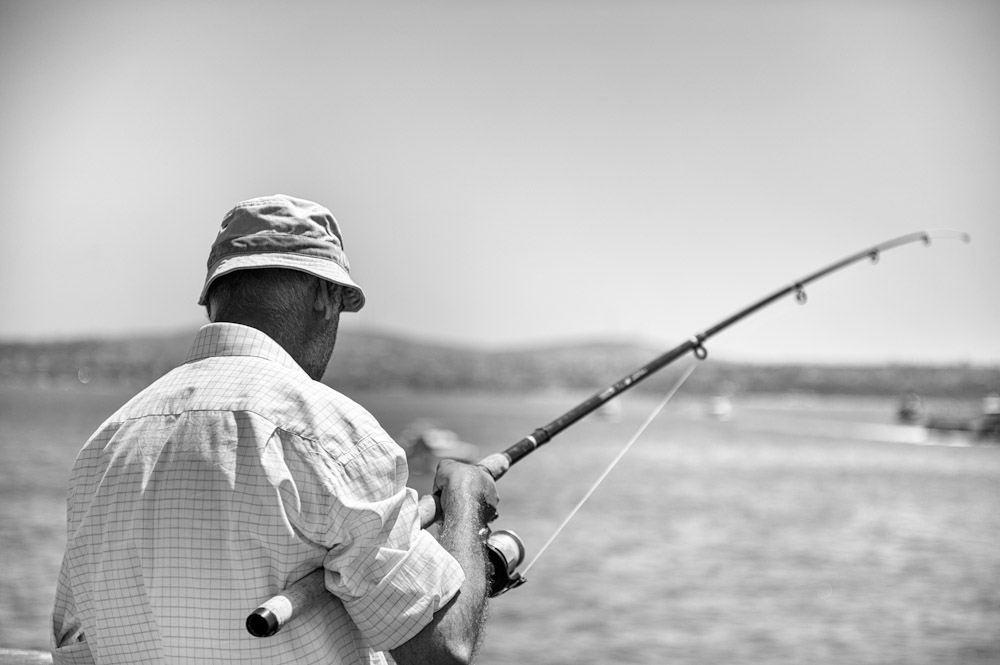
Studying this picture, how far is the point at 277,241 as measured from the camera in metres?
1.81

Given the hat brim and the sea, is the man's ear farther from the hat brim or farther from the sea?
the sea

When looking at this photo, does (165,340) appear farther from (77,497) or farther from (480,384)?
(480,384)

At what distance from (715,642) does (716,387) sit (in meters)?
134

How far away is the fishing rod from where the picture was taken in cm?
152

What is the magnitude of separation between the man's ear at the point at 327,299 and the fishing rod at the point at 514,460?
0.51 meters

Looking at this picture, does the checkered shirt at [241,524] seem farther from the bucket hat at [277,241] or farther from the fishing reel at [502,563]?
the fishing reel at [502,563]

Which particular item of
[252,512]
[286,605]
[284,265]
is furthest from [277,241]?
[286,605]

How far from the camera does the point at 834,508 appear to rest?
4622 cm

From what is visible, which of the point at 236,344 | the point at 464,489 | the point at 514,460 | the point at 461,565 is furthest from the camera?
the point at 514,460

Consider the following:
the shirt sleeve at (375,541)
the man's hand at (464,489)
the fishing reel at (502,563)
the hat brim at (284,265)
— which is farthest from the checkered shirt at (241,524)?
the fishing reel at (502,563)

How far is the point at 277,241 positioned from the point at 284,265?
0.06 meters

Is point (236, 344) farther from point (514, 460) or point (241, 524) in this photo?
point (514, 460)

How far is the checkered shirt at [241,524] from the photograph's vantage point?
61.9 inches

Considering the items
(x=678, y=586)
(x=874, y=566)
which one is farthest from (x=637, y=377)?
(x=874, y=566)
